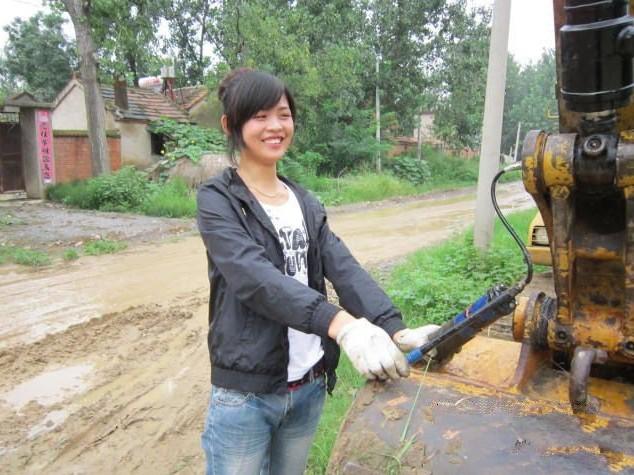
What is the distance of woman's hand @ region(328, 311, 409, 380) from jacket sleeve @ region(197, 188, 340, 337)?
47 mm

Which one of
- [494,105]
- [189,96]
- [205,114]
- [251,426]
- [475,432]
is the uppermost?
[189,96]

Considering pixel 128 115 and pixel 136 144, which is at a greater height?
pixel 128 115

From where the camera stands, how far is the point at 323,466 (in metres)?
2.92

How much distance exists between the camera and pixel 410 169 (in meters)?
22.0

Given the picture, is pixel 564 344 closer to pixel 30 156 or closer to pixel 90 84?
pixel 90 84

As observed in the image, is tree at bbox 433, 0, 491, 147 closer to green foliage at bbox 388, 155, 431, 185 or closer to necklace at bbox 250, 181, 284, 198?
green foliage at bbox 388, 155, 431, 185

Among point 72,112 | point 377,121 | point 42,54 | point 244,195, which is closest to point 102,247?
point 244,195

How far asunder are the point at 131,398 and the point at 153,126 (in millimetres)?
15741

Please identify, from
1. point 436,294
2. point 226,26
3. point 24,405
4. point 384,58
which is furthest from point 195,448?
point 384,58

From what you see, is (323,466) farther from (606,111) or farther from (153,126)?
(153,126)

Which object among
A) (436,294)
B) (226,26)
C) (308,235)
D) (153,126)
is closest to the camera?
(308,235)

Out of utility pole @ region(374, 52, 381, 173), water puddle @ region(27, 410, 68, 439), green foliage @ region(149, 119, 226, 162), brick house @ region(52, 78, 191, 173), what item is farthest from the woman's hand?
utility pole @ region(374, 52, 381, 173)

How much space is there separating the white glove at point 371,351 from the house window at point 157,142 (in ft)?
60.2

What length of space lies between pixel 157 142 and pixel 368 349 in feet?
61.7
